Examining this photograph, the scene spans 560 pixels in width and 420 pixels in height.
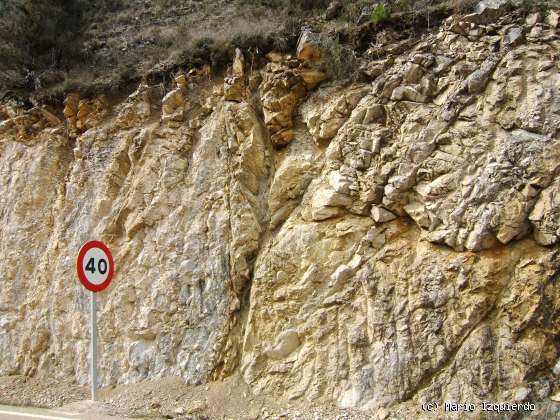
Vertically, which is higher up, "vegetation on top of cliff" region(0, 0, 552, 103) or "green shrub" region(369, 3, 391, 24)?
"vegetation on top of cliff" region(0, 0, 552, 103)

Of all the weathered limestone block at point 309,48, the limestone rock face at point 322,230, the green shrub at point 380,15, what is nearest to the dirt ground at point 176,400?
the limestone rock face at point 322,230

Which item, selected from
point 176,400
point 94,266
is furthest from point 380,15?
point 176,400

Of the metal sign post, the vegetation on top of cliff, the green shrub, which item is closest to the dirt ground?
the metal sign post

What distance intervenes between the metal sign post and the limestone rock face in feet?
7.89

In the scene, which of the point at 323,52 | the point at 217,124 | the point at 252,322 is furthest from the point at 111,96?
the point at 252,322

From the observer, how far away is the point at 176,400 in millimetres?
6090

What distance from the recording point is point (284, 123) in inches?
304

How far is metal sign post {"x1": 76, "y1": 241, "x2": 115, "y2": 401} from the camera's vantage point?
4.30m

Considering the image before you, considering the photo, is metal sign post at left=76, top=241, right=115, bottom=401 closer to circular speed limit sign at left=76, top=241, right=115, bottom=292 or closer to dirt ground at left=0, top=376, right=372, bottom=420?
circular speed limit sign at left=76, top=241, right=115, bottom=292

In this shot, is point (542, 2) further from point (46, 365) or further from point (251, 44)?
point (46, 365)

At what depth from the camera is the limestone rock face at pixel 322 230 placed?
5457mm

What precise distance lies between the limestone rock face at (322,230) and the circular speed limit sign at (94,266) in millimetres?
2590

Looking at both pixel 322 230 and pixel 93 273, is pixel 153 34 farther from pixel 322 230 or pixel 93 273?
pixel 93 273

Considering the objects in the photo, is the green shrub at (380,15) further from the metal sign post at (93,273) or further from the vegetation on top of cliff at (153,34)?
the metal sign post at (93,273)
